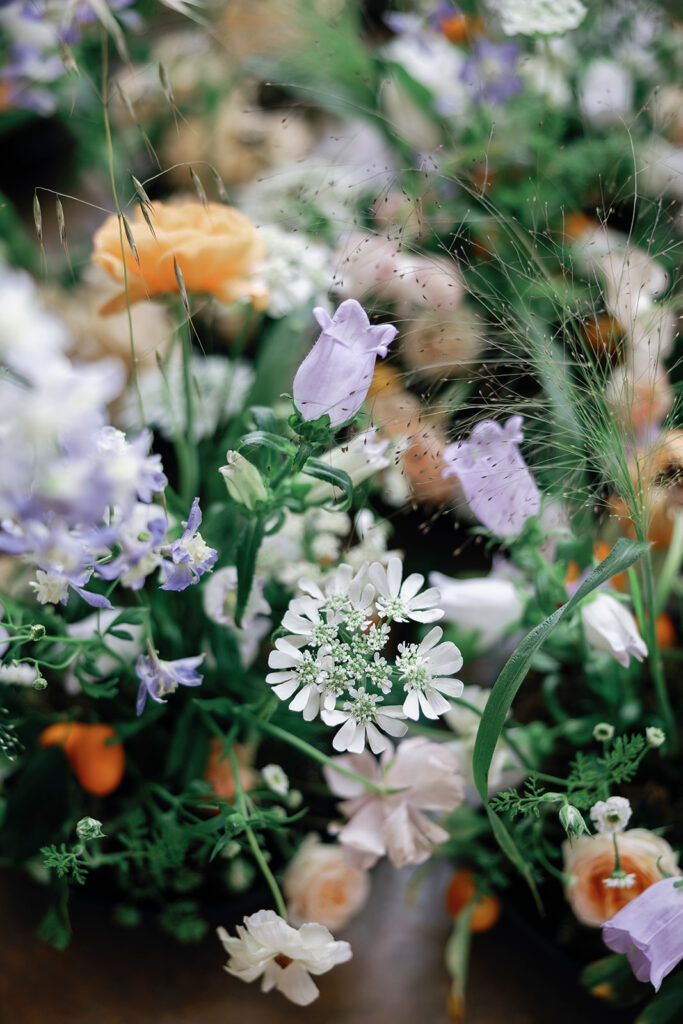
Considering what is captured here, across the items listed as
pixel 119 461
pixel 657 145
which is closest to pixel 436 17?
pixel 657 145

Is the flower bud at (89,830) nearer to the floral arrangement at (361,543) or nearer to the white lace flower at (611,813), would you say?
the floral arrangement at (361,543)

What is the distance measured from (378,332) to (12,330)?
0.55 feet

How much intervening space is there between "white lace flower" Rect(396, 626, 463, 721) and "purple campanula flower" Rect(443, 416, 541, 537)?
0.27ft

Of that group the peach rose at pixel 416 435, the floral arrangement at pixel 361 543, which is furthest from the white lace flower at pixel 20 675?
the peach rose at pixel 416 435

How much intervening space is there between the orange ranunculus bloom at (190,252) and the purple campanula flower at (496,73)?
36 centimetres

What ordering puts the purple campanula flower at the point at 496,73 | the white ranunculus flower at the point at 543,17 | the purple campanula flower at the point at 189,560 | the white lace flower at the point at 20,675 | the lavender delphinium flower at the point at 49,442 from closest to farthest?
1. the lavender delphinium flower at the point at 49,442
2. the purple campanula flower at the point at 189,560
3. the white lace flower at the point at 20,675
4. the white ranunculus flower at the point at 543,17
5. the purple campanula flower at the point at 496,73

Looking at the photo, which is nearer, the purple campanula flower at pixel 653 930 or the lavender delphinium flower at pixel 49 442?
the lavender delphinium flower at pixel 49 442

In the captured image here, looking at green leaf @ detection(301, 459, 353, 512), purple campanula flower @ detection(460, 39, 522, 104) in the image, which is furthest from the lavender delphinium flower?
purple campanula flower @ detection(460, 39, 522, 104)

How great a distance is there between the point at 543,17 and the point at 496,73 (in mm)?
153

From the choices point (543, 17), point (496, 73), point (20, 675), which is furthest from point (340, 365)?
point (496, 73)

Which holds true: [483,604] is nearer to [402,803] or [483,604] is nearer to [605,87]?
[402,803]

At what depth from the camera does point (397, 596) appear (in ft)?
1.20

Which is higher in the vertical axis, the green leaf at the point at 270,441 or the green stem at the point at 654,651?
the green leaf at the point at 270,441

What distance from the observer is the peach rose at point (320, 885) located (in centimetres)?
49
